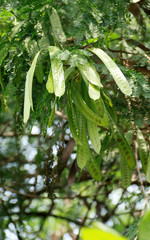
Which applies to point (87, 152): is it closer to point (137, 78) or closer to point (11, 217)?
point (137, 78)

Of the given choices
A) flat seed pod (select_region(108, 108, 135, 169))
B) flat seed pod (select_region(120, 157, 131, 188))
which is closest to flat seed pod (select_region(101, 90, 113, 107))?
flat seed pod (select_region(108, 108, 135, 169))

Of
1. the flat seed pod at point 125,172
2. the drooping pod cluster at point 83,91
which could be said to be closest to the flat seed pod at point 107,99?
the drooping pod cluster at point 83,91

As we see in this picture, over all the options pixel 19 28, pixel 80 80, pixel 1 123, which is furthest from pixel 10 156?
pixel 80 80

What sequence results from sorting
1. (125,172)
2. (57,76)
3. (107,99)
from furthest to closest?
(125,172) < (107,99) < (57,76)

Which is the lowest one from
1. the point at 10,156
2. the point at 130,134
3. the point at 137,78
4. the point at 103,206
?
the point at 103,206

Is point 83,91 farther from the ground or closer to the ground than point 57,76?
closer to the ground

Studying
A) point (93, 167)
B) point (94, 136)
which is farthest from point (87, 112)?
point (93, 167)

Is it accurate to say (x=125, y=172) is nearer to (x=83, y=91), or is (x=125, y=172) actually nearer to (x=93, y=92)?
(x=83, y=91)

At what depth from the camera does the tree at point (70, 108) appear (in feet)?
3.87

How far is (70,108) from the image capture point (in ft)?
3.99

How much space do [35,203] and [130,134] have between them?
1.29 m

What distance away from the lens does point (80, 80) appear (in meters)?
1.25

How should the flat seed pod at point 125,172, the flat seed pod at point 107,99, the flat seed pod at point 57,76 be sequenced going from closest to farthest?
the flat seed pod at point 57,76, the flat seed pod at point 107,99, the flat seed pod at point 125,172

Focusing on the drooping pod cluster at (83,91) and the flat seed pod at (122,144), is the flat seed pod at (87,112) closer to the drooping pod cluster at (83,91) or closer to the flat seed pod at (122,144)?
the drooping pod cluster at (83,91)
